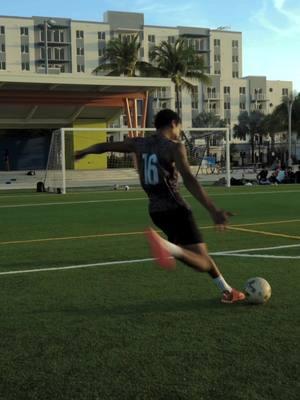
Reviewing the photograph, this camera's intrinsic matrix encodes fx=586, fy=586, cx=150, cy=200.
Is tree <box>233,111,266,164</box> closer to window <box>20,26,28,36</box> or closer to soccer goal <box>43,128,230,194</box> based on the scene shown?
window <box>20,26,28,36</box>

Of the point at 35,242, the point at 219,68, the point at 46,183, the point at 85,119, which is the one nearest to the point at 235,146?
the point at 219,68

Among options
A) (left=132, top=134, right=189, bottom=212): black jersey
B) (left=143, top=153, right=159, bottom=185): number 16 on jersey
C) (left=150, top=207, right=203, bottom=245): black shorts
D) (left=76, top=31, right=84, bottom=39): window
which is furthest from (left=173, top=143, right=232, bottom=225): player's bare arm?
(left=76, top=31, right=84, bottom=39): window

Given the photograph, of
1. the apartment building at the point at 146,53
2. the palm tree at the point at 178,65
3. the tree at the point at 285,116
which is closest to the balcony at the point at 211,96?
the apartment building at the point at 146,53

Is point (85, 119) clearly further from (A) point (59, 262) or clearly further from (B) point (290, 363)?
(B) point (290, 363)

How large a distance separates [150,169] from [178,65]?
5217 centimetres

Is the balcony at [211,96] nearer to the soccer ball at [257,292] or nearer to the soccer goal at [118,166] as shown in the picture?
the soccer goal at [118,166]

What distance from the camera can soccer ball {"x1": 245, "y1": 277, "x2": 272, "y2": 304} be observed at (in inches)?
226

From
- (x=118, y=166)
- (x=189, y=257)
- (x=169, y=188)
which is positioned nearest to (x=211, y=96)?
(x=118, y=166)

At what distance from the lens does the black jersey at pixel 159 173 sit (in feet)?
17.3

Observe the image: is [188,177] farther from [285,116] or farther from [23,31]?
[23,31]

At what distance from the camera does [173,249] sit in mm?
5082

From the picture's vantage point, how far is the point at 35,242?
10.6 metres

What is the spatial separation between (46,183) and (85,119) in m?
17.3

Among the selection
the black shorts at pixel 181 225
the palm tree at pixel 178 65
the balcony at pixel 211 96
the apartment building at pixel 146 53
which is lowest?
the black shorts at pixel 181 225
